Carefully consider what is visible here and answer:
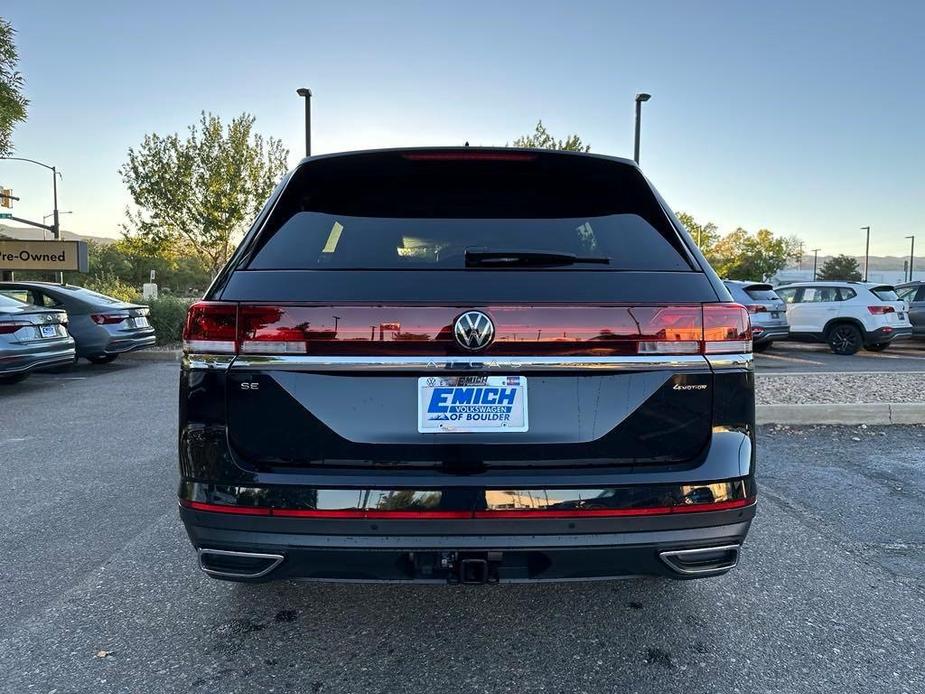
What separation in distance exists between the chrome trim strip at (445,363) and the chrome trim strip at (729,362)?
0.17 m

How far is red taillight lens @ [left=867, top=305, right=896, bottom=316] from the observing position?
13.5 metres

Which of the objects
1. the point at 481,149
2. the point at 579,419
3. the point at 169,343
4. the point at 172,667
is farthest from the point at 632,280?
the point at 169,343

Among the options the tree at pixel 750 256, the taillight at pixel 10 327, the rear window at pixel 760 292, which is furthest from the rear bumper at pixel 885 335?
the tree at pixel 750 256

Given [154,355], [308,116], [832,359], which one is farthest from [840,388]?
[308,116]

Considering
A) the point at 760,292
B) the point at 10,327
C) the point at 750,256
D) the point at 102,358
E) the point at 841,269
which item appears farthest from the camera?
the point at 841,269

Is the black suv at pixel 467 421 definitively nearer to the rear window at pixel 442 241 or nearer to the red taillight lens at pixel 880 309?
the rear window at pixel 442 241

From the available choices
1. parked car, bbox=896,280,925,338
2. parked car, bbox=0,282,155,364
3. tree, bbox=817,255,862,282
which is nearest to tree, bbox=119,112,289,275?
parked car, bbox=0,282,155,364

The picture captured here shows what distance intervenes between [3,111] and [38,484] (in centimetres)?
1557

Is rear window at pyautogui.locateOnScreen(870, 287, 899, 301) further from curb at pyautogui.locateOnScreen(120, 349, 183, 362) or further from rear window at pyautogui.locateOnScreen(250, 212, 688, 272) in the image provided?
curb at pyautogui.locateOnScreen(120, 349, 183, 362)

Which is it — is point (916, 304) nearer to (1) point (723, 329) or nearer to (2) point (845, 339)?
(2) point (845, 339)

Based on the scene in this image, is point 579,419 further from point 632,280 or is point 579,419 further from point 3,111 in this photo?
point 3,111

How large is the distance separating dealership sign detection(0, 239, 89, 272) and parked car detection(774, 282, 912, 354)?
1806cm

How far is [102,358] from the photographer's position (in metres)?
10.7

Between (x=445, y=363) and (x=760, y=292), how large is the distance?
13266 mm
